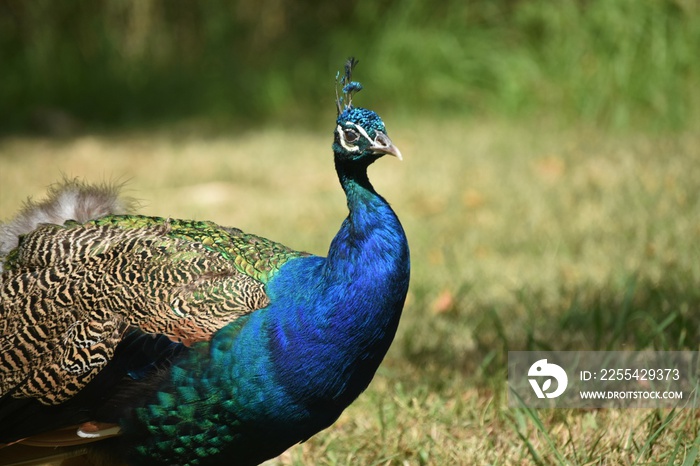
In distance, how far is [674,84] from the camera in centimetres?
682

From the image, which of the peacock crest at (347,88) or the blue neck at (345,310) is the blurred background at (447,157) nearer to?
the blue neck at (345,310)

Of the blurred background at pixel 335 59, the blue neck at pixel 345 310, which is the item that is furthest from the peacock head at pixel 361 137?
the blurred background at pixel 335 59

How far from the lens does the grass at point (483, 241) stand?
108 inches

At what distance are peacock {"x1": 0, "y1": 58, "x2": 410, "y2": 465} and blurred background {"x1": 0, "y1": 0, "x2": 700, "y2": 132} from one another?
4844 millimetres

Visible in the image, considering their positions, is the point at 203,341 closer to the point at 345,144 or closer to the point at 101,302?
the point at 101,302

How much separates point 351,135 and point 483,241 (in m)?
2.66

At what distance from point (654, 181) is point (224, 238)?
359 centimetres

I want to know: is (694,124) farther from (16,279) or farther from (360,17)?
(16,279)

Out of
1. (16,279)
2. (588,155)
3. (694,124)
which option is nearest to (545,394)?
(16,279)

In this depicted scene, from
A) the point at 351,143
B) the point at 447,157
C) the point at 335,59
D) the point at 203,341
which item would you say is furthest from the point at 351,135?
the point at 335,59

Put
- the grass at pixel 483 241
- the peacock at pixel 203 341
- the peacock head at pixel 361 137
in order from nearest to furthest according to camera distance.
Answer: the peacock at pixel 203 341
the peacock head at pixel 361 137
the grass at pixel 483 241

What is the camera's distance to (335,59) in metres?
8.34

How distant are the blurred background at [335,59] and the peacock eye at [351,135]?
4752mm

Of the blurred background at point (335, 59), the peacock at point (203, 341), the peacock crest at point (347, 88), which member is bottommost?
the peacock at point (203, 341)
